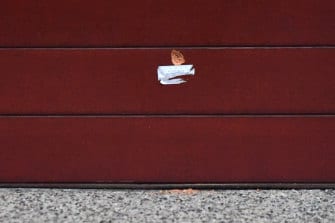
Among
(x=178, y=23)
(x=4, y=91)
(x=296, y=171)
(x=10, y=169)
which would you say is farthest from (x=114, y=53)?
(x=296, y=171)

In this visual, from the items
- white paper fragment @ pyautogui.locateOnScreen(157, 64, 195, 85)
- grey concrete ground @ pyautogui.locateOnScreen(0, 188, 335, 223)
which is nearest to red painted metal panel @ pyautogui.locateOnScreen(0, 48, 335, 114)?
white paper fragment @ pyautogui.locateOnScreen(157, 64, 195, 85)

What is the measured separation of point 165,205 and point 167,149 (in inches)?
15.7

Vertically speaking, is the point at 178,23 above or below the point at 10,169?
above

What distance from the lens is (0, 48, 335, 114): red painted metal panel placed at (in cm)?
420

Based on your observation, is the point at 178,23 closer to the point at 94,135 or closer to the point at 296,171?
the point at 94,135

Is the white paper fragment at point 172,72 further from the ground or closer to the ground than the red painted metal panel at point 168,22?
closer to the ground

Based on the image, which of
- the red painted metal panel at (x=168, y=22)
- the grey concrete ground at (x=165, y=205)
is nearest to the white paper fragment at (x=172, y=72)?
the red painted metal panel at (x=168, y=22)

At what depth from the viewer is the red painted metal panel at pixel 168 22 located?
4117mm

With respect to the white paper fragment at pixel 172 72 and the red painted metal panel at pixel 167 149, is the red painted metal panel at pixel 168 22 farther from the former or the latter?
the red painted metal panel at pixel 167 149

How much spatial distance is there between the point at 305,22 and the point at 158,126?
1180mm

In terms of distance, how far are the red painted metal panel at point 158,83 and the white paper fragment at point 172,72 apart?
1.3 inches

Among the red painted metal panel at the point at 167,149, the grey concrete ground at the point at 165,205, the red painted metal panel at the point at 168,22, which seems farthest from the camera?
the red painted metal panel at the point at 167,149

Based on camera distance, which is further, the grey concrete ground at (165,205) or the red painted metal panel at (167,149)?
the red painted metal panel at (167,149)

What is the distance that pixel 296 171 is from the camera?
4359 millimetres
